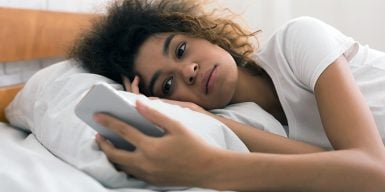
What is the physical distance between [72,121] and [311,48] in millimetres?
522

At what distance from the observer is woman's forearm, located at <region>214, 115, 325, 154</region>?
3.00 ft

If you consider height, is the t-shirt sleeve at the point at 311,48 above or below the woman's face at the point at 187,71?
above

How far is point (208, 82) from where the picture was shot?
41.9 inches

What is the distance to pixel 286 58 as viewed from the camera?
1.08 metres

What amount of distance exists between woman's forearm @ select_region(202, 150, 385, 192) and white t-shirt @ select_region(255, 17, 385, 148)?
0.82 feet

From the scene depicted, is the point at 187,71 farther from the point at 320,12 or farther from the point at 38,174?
the point at 320,12

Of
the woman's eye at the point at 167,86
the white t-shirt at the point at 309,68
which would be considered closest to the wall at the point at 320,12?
the woman's eye at the point at 167,86

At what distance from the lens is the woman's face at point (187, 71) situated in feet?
3.51

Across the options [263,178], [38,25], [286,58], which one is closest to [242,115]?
[286,58]

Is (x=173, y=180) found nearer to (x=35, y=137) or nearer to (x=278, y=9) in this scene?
(x=35, y=137)

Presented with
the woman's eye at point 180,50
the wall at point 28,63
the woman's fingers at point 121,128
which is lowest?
the wall at point 28,63

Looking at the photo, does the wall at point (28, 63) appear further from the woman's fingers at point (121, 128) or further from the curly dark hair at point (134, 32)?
the woman's fingers at point (121, 128)

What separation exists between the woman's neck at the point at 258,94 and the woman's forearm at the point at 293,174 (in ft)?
1.49

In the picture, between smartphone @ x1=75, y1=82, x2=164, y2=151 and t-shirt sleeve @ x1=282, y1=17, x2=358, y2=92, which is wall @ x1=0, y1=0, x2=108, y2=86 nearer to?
smartphone @ x1=75, y1=82, x2=164, y2=151
